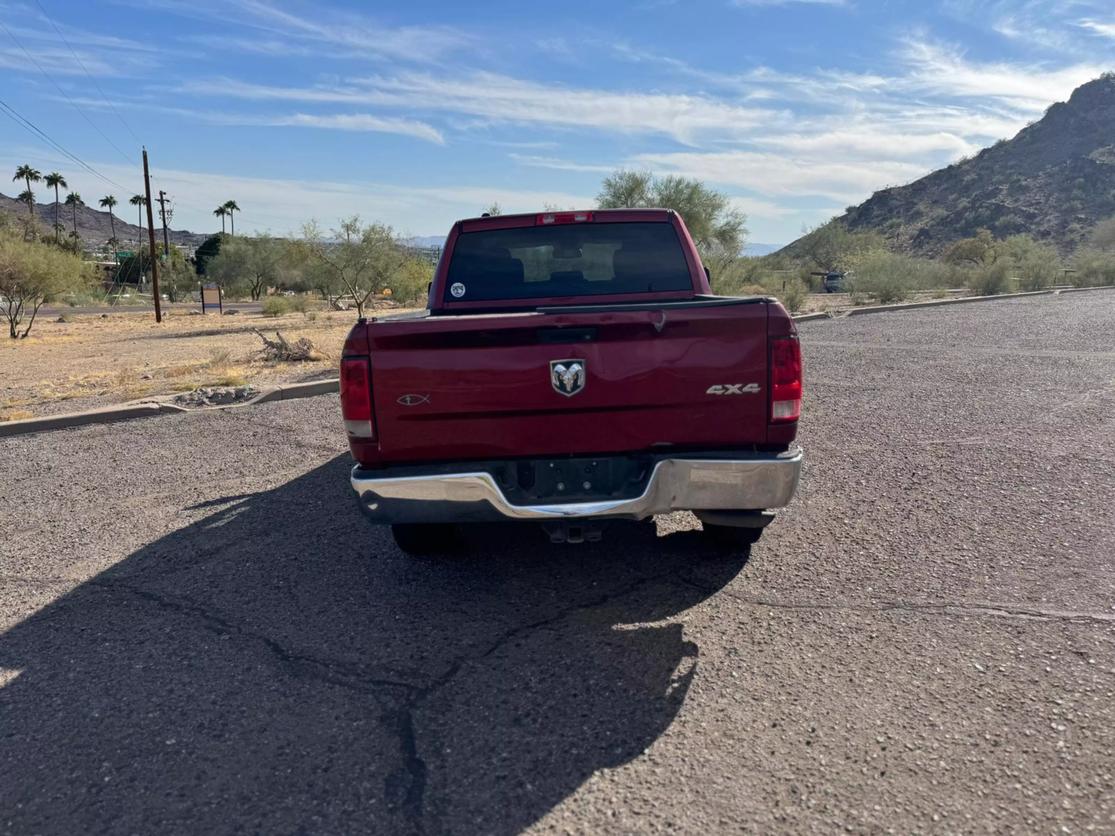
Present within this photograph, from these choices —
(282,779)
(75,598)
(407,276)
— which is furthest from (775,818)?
(407,276)

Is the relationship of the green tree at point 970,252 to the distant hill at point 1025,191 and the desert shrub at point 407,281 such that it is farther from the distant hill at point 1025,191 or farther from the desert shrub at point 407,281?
the desert shrub at point 407,281

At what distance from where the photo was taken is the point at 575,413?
360 centimetres

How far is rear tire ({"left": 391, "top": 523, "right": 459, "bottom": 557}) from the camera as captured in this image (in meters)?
4.44

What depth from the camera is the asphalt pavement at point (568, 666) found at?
256 cm

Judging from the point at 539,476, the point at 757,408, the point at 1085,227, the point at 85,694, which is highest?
the point at 1085,227

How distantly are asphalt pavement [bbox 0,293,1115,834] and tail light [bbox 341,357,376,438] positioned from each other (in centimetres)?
98

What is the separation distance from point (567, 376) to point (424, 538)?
1.50 meters

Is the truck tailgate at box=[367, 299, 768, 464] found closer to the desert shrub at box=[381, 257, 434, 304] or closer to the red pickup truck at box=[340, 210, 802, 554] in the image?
the red pickup truck at box=[340, 210, 802, 554]

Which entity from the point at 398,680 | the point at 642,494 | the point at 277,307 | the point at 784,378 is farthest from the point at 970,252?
the point at 398,680

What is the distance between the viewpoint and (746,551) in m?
4.57

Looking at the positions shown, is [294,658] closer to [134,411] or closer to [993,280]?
[134,411]

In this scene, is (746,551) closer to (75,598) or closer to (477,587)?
(477,587)

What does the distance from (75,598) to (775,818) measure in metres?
3.75

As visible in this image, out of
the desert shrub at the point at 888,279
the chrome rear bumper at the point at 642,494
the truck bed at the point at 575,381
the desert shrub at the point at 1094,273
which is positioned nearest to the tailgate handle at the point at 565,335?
the truck bed at the point at 575,381
